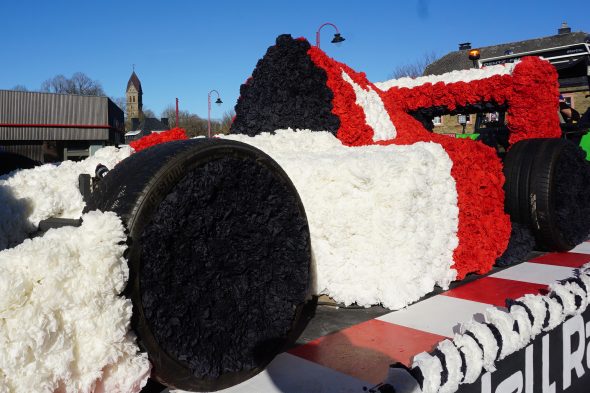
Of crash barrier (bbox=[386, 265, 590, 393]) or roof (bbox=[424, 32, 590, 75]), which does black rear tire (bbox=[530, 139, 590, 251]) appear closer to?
crash barrier (bbox=[386, 265, 590, 393])

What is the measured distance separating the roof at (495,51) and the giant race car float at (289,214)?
1167 inches

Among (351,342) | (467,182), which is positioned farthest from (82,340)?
(467,182)

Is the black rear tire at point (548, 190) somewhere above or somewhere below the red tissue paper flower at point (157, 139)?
below

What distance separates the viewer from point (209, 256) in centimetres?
121

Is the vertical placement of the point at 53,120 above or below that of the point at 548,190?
above

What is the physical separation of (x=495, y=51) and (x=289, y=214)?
38.0 meters

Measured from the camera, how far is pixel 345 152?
6.84 ft

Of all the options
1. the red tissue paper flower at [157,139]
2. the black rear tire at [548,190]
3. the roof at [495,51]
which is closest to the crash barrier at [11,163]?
the red tissue paper flower at [157,139]

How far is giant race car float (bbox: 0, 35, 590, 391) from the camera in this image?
3.45 ft

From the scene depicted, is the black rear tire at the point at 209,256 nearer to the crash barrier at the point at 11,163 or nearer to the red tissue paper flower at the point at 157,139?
the red tissue paper flower at the point at 157,139

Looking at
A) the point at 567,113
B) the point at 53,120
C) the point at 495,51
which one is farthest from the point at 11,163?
the point at 495,51

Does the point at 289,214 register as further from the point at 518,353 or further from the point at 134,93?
the point at 134,93

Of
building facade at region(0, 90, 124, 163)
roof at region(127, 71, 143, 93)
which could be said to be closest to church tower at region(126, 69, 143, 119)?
roof at region(127, 71, 143, 93)

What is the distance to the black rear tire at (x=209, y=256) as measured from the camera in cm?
109
